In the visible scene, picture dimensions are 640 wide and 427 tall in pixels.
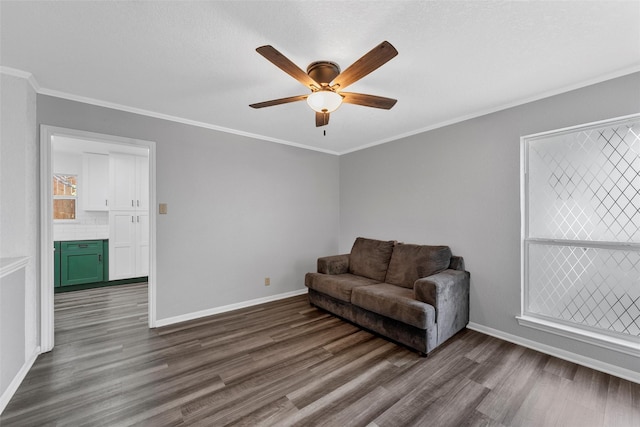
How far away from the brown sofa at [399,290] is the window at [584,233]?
0.72m

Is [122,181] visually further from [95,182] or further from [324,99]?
[324,99]

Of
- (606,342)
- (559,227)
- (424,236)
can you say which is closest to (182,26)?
(424,236)

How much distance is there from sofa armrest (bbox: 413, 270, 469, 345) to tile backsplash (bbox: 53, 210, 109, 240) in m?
5.58

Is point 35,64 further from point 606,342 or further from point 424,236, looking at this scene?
point 606,342

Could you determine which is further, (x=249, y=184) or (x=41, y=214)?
(x=249, y=184)

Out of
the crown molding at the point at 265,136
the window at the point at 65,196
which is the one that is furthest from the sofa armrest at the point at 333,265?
the window at the point at 65,196

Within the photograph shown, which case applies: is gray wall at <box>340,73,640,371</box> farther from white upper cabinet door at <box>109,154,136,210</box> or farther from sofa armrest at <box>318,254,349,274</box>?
white upper cabinet door at <box>109,154,136,210</box>

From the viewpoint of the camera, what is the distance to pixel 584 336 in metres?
2.25

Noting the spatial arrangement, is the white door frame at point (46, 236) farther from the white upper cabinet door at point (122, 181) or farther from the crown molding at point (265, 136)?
the white upper cabinet door at point (122, 181)

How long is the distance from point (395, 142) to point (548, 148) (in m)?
1.78

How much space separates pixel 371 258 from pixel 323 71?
8.26 feet

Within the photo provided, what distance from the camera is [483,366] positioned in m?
2.25

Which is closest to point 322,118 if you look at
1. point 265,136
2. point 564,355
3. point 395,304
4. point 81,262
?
point 265,136

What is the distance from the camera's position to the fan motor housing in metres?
1.89
